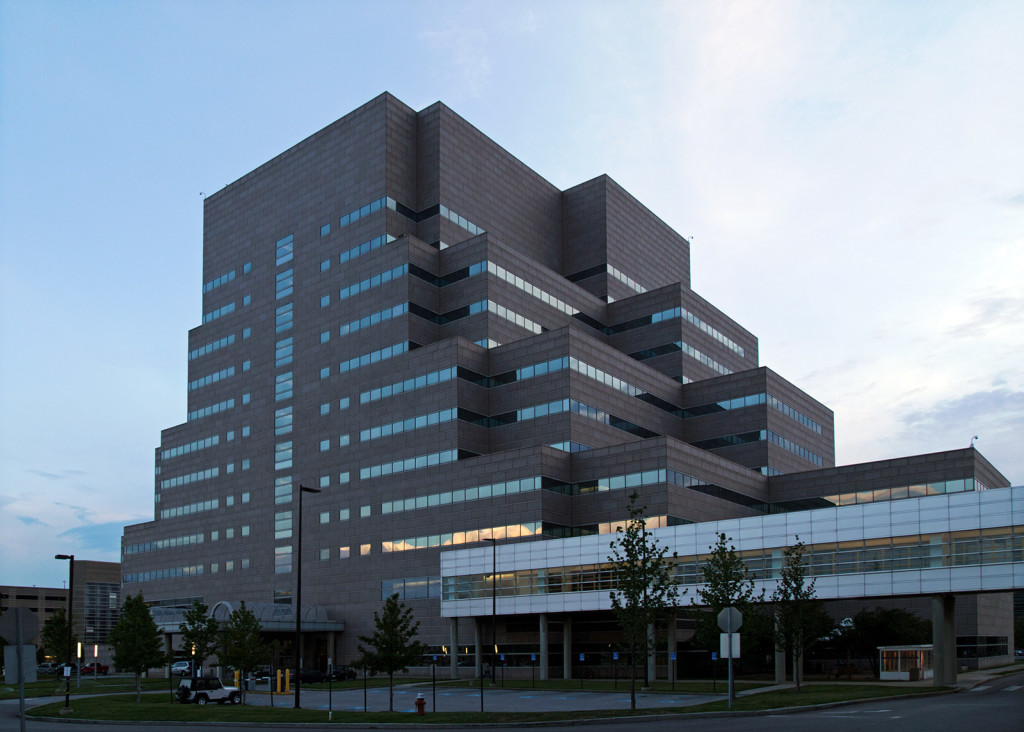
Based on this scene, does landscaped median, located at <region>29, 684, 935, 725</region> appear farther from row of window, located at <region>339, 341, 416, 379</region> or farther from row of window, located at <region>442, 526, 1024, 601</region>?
row of window, located at <region>339, 341, 416, 379</region>

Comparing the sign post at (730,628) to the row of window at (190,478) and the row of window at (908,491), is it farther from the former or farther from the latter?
the row of window at (190,478)

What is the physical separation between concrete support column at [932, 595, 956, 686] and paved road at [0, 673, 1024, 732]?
73.5 inches

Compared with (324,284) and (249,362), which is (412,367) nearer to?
(324,284)

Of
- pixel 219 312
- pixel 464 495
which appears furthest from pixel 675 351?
pixel 219 312

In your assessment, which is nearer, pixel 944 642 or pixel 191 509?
pixel 944 642

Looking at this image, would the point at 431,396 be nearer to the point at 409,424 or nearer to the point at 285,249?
the point at 409,424

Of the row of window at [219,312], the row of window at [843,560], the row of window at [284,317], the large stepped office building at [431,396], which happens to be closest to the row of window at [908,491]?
the large stepped office building at [431,396]

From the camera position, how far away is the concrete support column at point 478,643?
81.8m

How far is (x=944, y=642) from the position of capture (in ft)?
178

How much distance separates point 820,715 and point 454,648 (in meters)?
55.7

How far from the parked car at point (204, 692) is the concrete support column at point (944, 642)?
38.8 metres

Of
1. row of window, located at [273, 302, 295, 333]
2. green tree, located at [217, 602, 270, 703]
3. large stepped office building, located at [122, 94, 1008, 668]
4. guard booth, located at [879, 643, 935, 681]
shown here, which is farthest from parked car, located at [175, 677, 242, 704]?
row of window, located at [273, 302, 295, 333]

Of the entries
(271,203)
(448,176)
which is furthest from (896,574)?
(271,203)

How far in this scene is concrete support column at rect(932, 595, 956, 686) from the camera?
52562 millimetres
